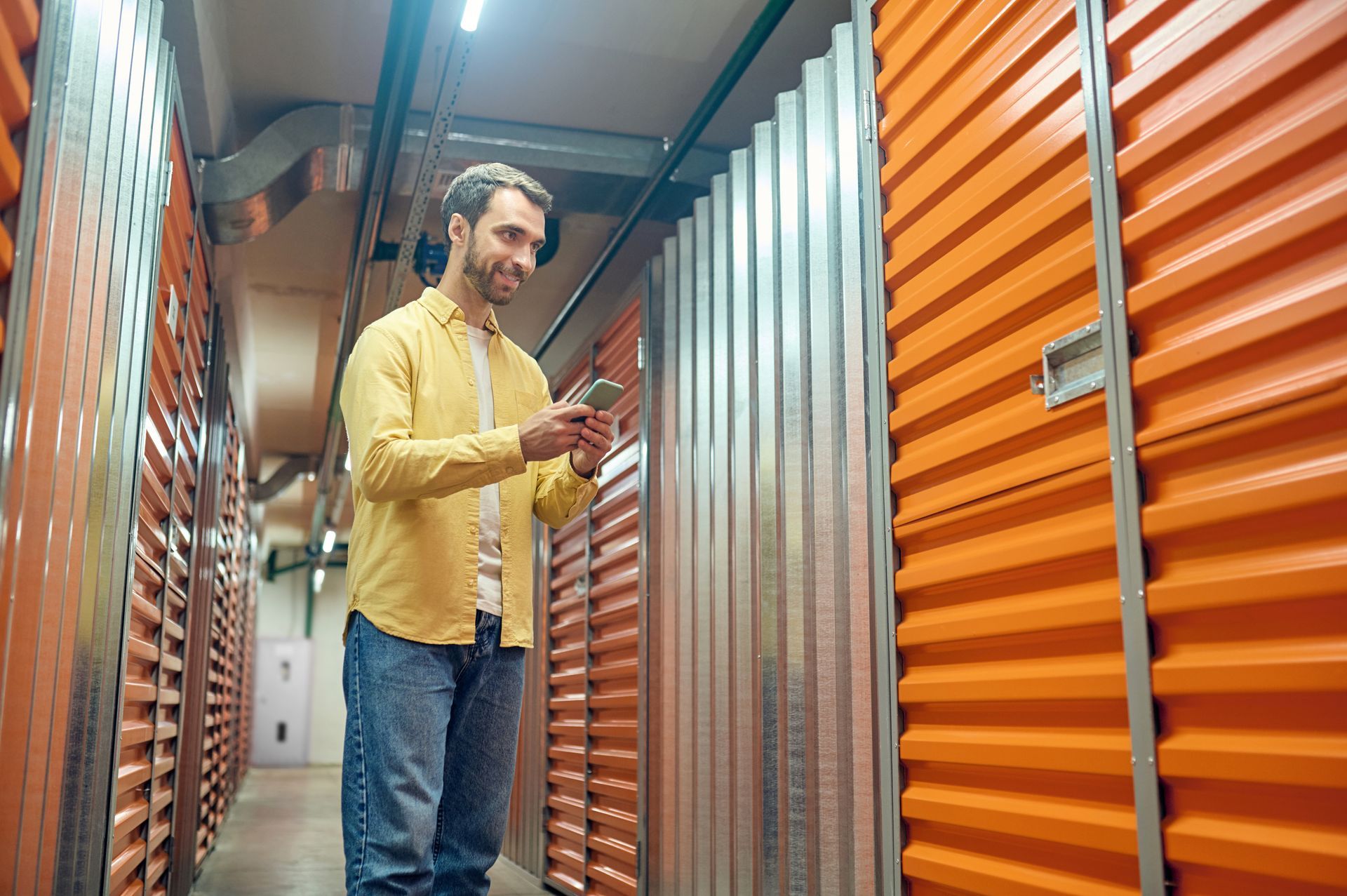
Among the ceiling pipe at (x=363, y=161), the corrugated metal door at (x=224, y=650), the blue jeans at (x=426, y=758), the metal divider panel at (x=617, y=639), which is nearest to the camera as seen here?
the blue jeans at (x=426, y=758)

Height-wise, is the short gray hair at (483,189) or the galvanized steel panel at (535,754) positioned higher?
the short gray hair at (483,189)

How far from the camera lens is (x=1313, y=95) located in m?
1.54

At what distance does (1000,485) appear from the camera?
2.14 meters

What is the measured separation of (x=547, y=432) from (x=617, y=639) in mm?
3115

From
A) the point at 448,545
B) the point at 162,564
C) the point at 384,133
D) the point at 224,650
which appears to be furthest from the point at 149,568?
the point at 224,650

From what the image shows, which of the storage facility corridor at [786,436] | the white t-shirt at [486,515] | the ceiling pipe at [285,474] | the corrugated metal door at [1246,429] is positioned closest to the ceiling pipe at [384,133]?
the storage facility corridor at [786,436]

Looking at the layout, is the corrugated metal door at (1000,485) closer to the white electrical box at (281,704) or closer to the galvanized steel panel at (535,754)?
the galvanized steel panel at (535,754)

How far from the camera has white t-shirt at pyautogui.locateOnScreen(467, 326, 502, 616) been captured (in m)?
2.25

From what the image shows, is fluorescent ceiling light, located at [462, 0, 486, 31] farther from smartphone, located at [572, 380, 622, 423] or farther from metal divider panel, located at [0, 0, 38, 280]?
smartphone, located at [572, 380, 622, 423]

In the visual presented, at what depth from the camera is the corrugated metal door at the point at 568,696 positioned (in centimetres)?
561

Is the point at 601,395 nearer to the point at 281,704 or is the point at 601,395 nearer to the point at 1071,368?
the point at 1071,368

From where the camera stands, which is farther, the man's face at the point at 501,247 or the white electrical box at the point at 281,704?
the white electrical box at the point at 281,704

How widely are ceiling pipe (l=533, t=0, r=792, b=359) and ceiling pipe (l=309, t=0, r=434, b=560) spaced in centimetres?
104

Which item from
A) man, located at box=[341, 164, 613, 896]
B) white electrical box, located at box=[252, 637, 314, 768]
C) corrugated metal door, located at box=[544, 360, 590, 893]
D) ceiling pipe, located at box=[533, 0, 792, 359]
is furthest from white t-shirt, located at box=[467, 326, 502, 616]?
white electrical box, located at box=[252, 637, 314, 768]
